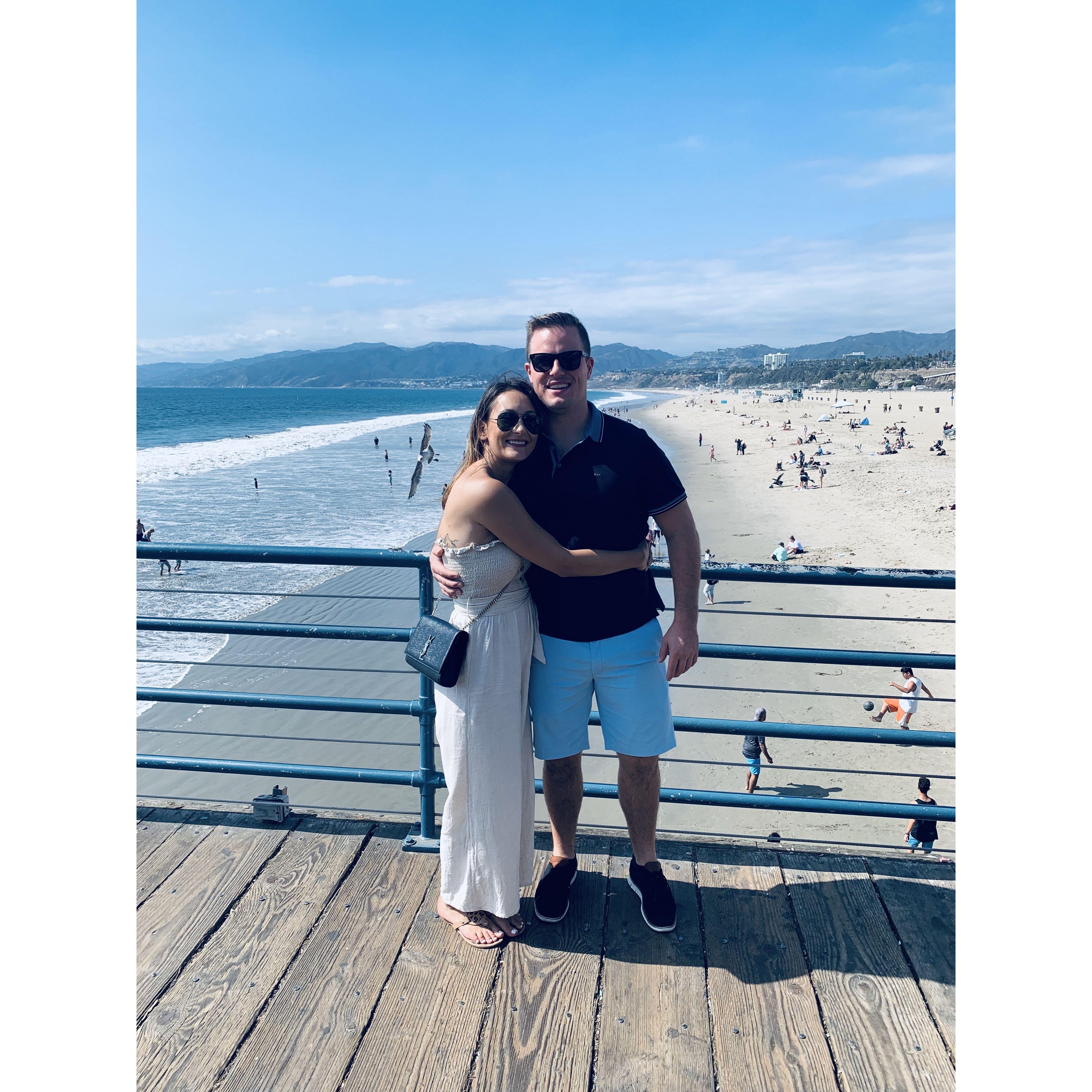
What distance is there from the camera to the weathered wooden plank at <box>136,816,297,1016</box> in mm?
2438

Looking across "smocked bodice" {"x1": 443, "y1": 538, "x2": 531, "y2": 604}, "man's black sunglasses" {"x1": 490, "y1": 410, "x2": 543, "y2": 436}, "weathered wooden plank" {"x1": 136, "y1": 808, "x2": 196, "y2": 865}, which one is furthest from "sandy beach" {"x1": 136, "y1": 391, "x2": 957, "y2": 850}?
"man's black sunglasses" {"x1": 490, "y1": 410, "x2": 543, "y2": 436}

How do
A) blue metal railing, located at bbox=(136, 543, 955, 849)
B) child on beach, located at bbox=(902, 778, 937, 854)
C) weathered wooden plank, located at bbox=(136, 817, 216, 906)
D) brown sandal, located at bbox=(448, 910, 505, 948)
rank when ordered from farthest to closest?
child on beach, located at bbox=(902, 778, 937, 854)
weathered wooden plank, located at bbox=(136, 817, 216, 906)
blue metal railing, located at bbox=(136, 543, 955, 849)
brown sandal, located at bbox=(448, 910, 505, 948)

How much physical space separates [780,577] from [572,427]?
2.91 ft

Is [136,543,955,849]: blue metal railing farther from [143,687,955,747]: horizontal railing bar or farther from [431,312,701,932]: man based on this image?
[431,312,701,932]: man

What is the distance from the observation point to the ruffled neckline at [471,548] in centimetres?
239

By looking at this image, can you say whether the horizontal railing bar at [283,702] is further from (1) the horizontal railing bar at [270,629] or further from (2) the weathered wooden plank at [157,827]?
(2) the weathered wooden plank at [157,827]

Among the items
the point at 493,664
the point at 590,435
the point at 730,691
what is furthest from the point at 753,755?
the point at 590,435

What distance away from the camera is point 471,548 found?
2387mm

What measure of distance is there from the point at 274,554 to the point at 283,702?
0.60m

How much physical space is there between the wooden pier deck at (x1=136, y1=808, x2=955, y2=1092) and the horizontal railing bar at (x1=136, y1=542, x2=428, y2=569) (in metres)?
1.14

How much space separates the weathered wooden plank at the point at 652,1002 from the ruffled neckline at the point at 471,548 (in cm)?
136

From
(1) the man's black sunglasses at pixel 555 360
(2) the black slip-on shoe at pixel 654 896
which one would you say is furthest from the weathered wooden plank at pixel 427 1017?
(1) the man's black sunglasses at pixel 555 360
